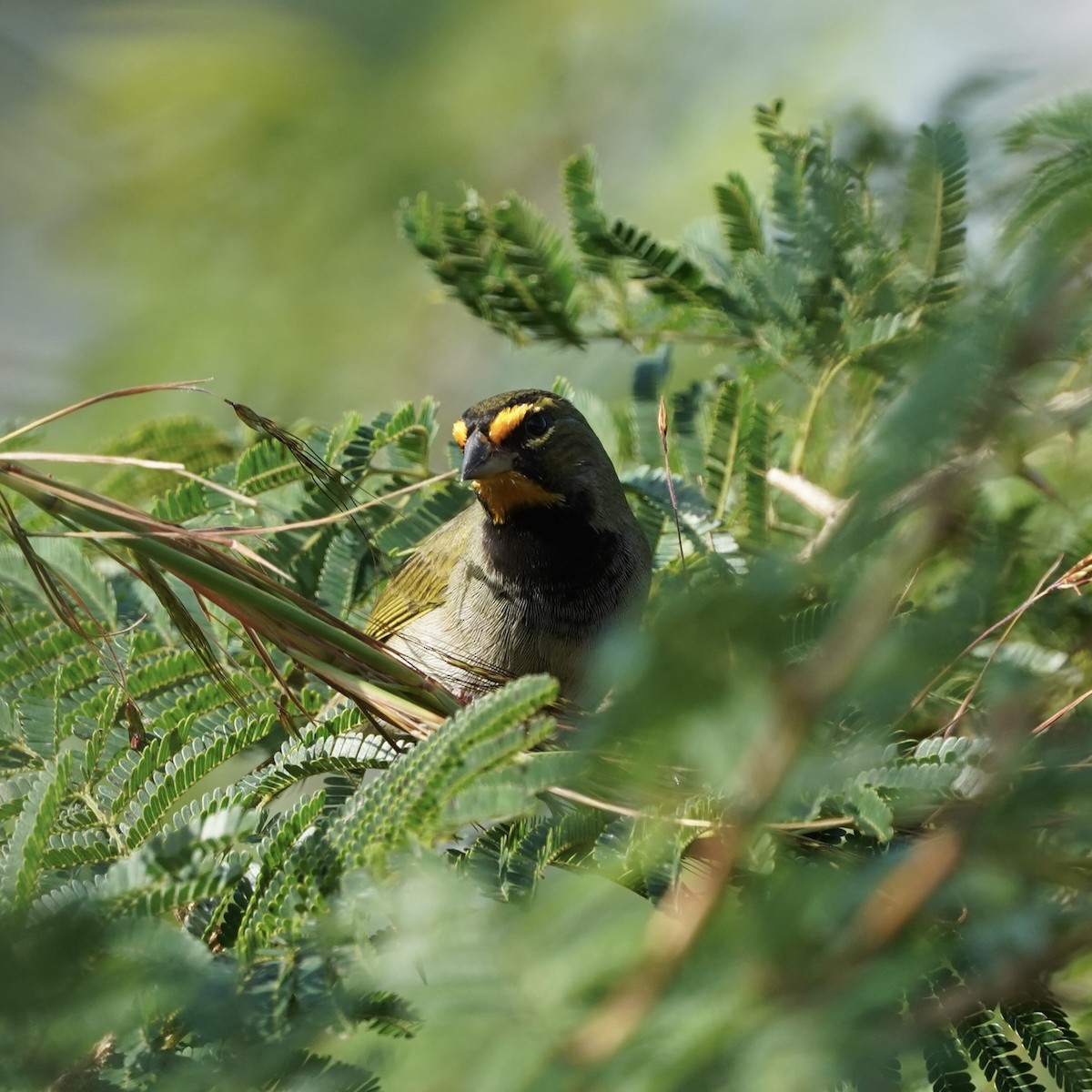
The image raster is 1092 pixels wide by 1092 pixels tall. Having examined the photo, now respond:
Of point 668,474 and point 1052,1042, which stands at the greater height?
point 668,474

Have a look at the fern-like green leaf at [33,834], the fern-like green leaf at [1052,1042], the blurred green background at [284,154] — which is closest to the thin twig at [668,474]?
the fern-like green leaf at [1052,1042]

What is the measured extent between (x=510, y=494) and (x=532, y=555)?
7.7 inches

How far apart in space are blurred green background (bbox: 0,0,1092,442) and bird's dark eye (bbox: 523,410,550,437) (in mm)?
3369

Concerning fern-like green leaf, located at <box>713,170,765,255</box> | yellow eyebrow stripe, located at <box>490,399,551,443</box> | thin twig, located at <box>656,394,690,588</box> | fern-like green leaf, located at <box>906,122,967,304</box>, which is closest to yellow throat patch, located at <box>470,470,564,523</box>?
yellow eyebrow stripe, located at <box>490,399,551,443</box>

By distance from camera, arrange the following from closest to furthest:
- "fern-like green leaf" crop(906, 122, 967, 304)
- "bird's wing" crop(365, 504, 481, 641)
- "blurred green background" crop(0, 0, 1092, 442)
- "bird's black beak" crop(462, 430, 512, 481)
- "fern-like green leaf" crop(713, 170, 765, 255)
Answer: "fern-like green leaf" crop(906, 122, 967, 304)
"bird's black beak" crop(462, 430, 512, 481)
"fern-like green leaf" crop(713, 170, 765, 255)
"bird's wing" crop(365, 504, 481, 641)
"blurred green background" crop(0, 0, 1092, 442)

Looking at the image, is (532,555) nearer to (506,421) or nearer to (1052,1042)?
(506,421)

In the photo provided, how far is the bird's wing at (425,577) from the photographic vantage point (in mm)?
3959

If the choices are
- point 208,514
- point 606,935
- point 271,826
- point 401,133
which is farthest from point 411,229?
point 401,133

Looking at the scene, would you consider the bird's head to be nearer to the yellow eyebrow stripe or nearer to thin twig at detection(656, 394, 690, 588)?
the yellow eyebrow stripe

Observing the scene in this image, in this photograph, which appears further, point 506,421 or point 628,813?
point 506,421

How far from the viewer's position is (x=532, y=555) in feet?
12.3

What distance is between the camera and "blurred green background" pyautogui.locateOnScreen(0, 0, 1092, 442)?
7566 millimetres

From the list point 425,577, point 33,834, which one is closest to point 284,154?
point 425,577

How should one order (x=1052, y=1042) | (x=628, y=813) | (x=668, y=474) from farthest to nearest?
1. (x=668, y=474)
2. (x=1052, y=1042)
3. (x=628, y=813)
